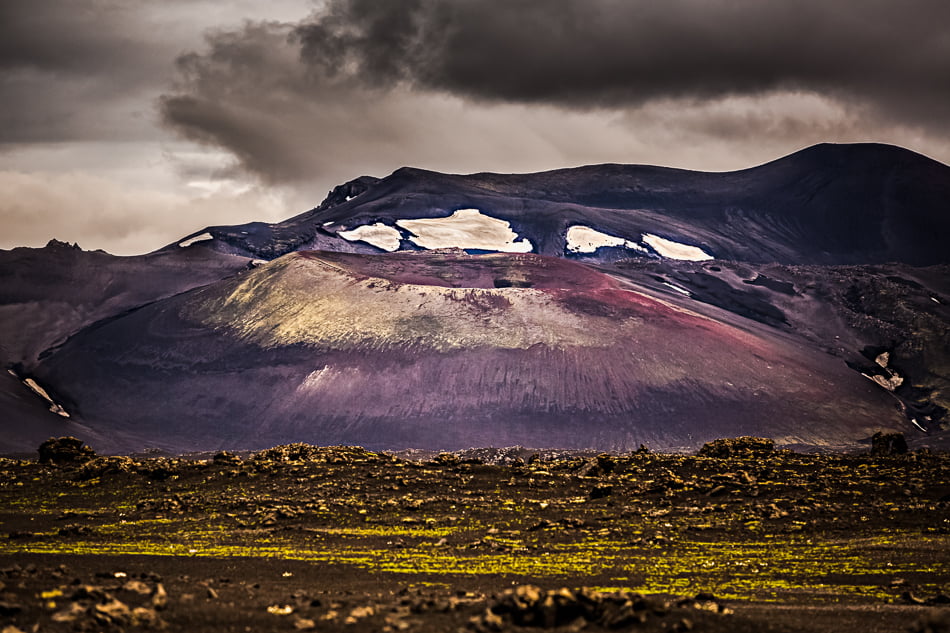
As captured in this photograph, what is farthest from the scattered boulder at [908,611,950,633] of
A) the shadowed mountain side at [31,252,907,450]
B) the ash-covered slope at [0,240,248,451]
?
the ash-covered slope at [0,240,248,451]

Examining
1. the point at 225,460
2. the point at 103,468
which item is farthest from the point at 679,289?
the point at 103,468

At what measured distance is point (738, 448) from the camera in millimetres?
59875

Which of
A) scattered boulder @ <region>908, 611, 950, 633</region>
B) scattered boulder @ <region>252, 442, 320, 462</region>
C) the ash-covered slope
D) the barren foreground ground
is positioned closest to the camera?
scattered boulder @ <region>908, 611, 950, 633</region>

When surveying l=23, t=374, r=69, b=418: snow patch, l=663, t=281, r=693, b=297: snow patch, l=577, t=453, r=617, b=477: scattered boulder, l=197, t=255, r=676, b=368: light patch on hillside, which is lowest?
l=23, t=374, r=69, b=418: snow patch

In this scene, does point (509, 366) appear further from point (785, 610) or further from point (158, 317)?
point (785, 610)

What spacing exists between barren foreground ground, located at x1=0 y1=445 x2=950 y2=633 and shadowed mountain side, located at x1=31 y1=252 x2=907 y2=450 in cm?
7690

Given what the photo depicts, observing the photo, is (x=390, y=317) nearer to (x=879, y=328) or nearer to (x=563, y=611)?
(x=879, y=328)

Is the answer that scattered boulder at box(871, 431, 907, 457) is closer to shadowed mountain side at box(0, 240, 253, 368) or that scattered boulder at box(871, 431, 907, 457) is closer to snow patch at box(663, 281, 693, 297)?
snow patch at box(663, 281, 693, 297)

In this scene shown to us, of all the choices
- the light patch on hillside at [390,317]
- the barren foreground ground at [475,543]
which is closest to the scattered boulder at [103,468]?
the barren foreground ground at [475,543]

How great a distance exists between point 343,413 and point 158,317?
46.0m

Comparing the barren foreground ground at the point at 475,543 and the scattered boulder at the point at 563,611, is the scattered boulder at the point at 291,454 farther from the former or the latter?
the scattered boulder at the point at 563,611

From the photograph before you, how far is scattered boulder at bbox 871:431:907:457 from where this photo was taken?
197ft

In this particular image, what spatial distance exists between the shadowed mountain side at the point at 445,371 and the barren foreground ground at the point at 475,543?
76.9 metres

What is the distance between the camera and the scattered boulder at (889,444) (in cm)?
6006
